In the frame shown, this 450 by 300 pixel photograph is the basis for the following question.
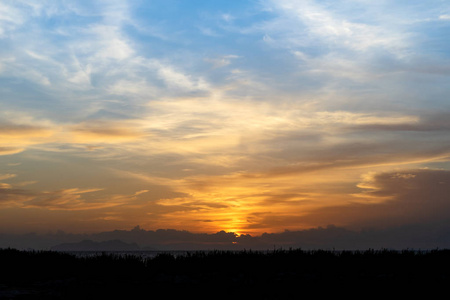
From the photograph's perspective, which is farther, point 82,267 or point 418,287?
point 82,267

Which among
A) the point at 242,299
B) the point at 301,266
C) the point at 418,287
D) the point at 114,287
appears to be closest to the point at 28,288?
the point at 114,287

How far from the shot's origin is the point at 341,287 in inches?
623

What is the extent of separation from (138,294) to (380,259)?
11.4 m

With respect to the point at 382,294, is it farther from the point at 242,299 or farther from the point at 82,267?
the point at 82,267

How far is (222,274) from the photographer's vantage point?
1828cm

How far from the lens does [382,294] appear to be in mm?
14891

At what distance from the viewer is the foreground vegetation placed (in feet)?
51.8

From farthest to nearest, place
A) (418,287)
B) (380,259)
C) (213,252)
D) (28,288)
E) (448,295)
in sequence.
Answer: (213,252)
(380,259)
(28,288)
(418,287)
(448,295)

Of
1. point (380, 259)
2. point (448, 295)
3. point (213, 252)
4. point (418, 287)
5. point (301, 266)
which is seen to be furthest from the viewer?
point (213, 252)

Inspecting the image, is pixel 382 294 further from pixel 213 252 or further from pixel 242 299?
pixel 213 252

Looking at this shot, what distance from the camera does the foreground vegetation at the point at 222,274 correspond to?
15797mm

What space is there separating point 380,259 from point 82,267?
1352 centimetres

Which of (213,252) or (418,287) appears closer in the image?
(418,287)

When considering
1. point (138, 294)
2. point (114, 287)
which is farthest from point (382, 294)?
point (114, 287)
